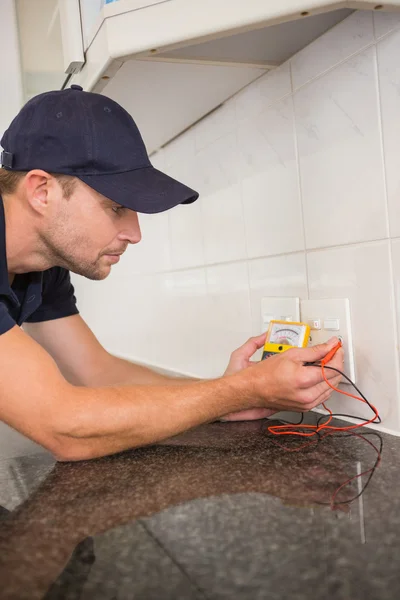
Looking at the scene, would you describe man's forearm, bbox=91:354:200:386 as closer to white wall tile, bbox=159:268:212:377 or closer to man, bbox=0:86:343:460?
man, bbox=0:86:343:460

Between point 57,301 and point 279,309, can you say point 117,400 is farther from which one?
point 57,301

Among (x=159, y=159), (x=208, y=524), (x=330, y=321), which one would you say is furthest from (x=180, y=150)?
(x=208, y=524)

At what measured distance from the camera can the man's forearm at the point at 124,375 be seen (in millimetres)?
1263

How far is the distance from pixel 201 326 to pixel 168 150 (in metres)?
0.51

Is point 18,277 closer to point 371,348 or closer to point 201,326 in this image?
point 201,326

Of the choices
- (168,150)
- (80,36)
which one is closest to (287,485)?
(80,36)

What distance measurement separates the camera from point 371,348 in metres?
0.94

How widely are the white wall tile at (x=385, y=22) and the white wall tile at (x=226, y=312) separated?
58cm

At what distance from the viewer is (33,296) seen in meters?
1.22

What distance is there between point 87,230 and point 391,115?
0.52m

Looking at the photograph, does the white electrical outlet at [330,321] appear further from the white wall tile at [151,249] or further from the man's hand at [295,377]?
the white wall tile at [151,249]

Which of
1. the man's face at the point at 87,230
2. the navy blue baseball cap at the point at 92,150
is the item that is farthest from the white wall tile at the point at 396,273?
the man's face at the point at 87,230

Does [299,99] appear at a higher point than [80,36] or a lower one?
lower

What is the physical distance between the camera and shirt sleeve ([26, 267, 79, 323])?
136 cm
